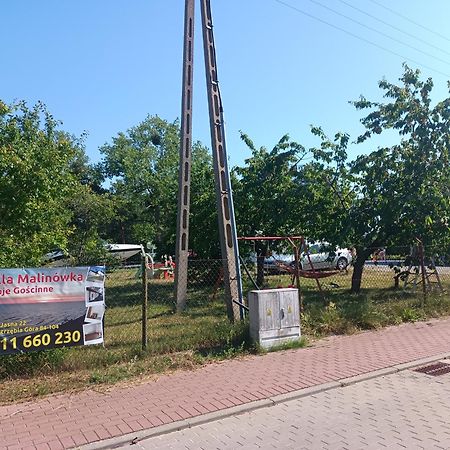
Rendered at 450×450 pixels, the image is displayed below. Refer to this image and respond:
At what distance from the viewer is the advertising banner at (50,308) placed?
6168 millimetres

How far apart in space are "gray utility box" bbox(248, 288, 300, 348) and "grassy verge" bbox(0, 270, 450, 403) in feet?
0.95

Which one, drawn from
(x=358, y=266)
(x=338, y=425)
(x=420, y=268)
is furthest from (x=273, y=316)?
(x=358, y=266)

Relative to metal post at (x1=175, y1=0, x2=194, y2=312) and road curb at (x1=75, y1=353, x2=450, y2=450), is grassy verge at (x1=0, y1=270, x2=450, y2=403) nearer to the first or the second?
metal post at (x1=175, y1=0, x2=194, y2=312)

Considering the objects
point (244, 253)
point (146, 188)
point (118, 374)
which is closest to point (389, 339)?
point (118, 374)

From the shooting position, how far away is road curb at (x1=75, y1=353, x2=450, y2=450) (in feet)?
14.5

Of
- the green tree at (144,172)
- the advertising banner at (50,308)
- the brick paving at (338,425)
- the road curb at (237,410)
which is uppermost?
the green tree at (144,172)

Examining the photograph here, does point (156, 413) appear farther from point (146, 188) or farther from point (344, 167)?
point (146, 188)

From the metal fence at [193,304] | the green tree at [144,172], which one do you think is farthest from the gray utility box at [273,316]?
the green tree at [144,172]

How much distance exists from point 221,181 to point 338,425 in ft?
19.3

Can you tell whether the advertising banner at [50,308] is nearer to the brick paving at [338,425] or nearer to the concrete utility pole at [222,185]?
the brick paving at [338,425]

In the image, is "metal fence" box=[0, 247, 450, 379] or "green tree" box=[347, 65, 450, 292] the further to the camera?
"green tree" box=[347, 65, 450, 292]

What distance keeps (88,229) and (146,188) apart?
28850 millimetres

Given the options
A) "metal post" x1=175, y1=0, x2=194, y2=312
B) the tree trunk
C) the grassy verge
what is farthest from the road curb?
the tree trunk

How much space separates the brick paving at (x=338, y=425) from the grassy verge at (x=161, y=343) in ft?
6.54
